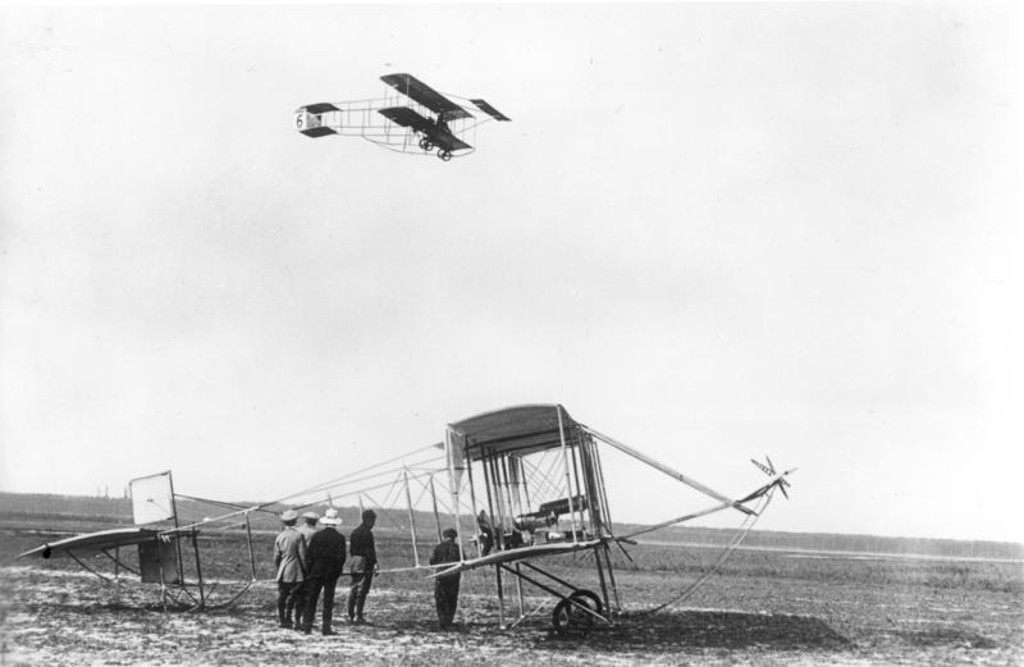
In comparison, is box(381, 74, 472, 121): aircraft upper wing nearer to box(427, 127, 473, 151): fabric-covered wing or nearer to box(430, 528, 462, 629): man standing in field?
box(427, 127, 473, 151): fabric-covered wing

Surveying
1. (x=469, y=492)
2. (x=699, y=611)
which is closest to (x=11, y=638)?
(x=469, y=492)

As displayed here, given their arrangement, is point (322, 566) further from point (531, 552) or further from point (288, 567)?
point (531, 552)

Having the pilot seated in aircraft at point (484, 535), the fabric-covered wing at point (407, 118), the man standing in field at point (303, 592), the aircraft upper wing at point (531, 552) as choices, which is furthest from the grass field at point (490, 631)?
the fabric-covered wing at point (407, 118)

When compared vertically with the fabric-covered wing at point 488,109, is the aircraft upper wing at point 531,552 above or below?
below

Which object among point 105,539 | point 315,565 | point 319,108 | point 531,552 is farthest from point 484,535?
point 319,108

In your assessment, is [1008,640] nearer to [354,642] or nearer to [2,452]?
[354,642]

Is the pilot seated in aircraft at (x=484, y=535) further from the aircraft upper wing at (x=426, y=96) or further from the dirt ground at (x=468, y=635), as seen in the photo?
the aircraft upper wing at (x=426, y=96)

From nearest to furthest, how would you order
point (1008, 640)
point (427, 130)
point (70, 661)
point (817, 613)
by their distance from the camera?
point (70, 661) < point (1008, 640) < point (817, 613) < point (427, 130)
